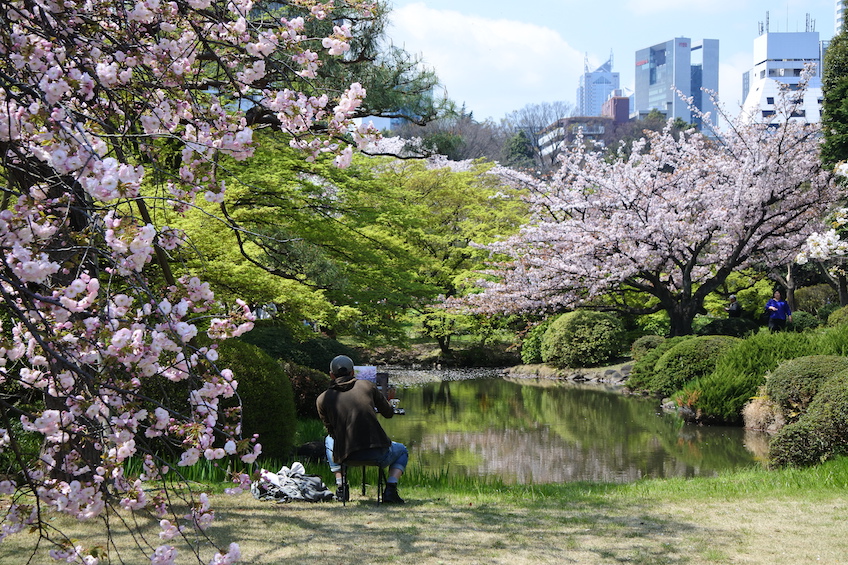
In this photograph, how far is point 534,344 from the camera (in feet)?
73.8

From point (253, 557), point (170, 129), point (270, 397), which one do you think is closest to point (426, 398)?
point (270, 397)

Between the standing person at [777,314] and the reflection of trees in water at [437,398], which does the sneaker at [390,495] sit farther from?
the standing person at [777,314]

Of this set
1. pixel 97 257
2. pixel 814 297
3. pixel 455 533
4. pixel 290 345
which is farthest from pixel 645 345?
pixel 97 257

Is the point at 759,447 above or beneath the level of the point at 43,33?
beneath

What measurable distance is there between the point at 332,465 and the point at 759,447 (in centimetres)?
605

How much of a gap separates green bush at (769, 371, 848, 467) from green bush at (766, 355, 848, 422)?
1302 millimetres

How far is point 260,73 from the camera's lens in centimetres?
388

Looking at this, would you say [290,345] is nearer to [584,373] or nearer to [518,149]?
[584,373]

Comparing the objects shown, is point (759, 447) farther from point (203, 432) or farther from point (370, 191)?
point (203, 432)

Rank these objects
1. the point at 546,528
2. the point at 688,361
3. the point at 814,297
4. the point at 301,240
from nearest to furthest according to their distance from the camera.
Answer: the point at 546,528
the point at 301,240
the point at 688,361
the point at 814,297

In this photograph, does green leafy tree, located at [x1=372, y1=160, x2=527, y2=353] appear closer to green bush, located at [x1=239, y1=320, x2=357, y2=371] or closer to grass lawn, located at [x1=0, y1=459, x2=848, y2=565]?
green bush, located at [x1=239, y1=320, x2=357, y2=371]

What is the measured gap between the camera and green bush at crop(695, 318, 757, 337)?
18.5m

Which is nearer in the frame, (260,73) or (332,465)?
(260,73)

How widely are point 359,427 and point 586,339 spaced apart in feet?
49.7
